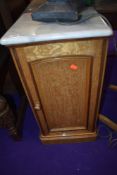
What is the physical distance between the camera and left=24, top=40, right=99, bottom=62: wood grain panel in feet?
2.15

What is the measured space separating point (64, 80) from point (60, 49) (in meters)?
0.17

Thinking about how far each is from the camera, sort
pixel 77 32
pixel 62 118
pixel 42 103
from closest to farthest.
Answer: pixel 77 32 < pixel 42 103 < pixel 62 118

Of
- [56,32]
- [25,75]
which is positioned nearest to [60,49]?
[56,32]

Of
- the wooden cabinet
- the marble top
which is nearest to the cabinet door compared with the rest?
the wooden cabinet

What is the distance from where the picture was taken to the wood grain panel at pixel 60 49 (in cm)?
65

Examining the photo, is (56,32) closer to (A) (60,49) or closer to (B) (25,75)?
(A) (60,49)

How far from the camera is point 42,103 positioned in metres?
0.90

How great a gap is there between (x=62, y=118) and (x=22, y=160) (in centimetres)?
42

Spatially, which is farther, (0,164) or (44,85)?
(0,164)

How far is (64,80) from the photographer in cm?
79

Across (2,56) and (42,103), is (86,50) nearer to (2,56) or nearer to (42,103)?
(42,103)

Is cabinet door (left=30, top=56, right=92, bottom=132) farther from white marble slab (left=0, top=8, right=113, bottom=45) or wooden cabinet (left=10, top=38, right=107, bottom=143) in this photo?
white marble slab (left=0, top=8, right=113, bottom=45)

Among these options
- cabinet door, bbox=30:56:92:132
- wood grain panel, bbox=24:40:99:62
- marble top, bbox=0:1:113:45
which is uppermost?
marble top, bbox=0:1:113:45

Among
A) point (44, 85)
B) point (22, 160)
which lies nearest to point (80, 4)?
point (44, 85)
